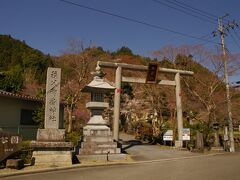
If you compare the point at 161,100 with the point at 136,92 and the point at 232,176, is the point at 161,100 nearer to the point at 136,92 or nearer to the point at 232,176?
the point at 136,92

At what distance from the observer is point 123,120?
47.5 meters

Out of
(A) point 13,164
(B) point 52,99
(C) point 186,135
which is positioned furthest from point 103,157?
(C) point 186,135

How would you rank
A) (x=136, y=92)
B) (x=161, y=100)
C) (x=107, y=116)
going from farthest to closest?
(x=107, y=116) → (x=136, y=92) → (x=161, y=100)

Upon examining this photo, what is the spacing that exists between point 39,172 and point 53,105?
3124mm

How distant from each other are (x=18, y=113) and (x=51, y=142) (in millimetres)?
11077

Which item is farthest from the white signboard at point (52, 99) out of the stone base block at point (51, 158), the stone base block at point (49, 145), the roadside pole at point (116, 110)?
the roadside pole at point (116, 110)

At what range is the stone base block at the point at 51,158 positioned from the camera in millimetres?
12469

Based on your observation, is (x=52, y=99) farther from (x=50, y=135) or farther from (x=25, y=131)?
(x=25, y=131)

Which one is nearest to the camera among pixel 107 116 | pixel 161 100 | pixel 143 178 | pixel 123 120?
pixel 143 178

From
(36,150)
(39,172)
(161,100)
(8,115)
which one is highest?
(161,100)

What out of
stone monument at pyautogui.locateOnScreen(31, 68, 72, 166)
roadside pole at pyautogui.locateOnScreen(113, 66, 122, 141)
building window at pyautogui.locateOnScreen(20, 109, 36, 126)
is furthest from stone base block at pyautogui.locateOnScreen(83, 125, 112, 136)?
building window at pyautogui.locateOnScreen(20, 109, 36, 126)

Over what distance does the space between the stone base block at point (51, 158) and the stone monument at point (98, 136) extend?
190 cm

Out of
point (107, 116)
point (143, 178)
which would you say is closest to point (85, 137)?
point (143, 178)

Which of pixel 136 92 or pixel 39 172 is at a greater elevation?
pixel 136 92
